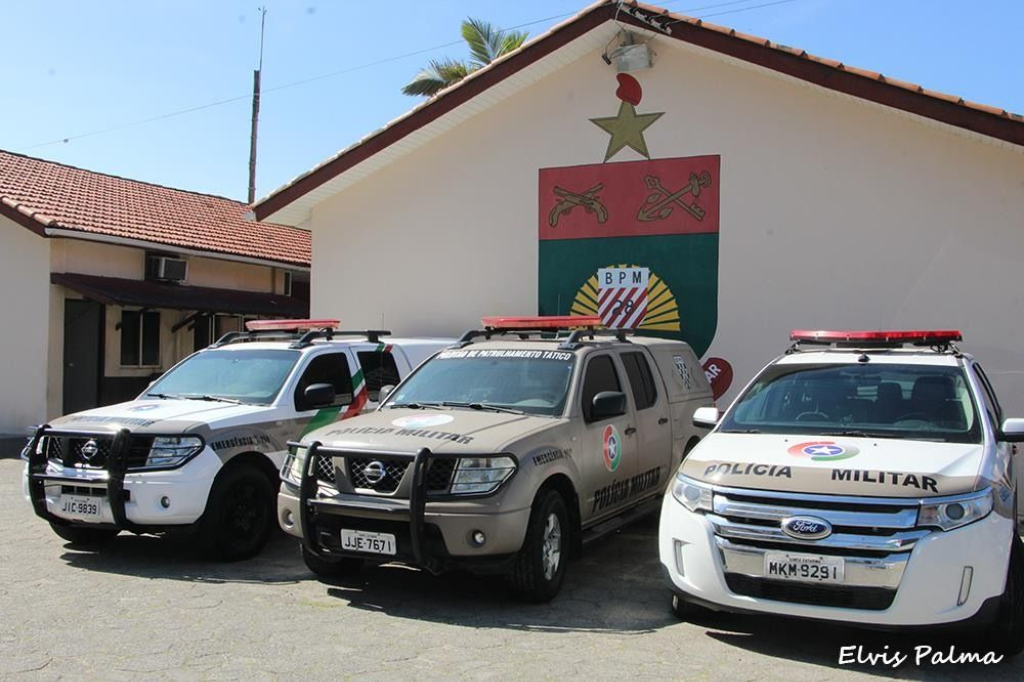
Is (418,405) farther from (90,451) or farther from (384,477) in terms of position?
(90,451)

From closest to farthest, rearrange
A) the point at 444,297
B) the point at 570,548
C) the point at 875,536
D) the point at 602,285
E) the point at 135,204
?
the point at 875,536, the point at 570,548, the point at 602,285, the point at 444,297, the point at 135,204

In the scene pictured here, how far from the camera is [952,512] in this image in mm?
4820

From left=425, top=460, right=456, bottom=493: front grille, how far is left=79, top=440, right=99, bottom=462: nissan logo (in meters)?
3.08

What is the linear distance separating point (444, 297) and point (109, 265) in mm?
8463

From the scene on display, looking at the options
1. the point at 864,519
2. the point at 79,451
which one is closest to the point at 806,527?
the point at 864,519

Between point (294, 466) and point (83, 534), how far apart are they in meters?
2.54

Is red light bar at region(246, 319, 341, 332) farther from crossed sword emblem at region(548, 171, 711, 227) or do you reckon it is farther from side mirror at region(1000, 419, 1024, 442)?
side mirror at region(1000, 419, 1024, 442)

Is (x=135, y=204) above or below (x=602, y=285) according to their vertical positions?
above

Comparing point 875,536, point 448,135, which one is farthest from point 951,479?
point 448,135

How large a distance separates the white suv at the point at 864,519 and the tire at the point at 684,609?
0.01 m

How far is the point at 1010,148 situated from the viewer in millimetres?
9734


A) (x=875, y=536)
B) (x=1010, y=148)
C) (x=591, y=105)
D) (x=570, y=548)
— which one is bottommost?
(x=570, y=548)

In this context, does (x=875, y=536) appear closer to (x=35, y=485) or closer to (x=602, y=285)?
(x=35, y=485)

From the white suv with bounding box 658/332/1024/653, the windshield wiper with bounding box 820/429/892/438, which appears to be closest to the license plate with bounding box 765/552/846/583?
the white suv with bounding box 658/332/1024/653
